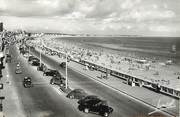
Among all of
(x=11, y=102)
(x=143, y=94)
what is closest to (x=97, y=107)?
(x=143, y=94)

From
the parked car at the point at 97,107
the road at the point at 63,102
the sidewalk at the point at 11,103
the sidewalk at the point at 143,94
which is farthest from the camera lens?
the sidewalk at the point at 143,94

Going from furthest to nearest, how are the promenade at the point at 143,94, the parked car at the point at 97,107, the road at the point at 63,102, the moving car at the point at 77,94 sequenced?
the moving car at the point at 77,94
the promenade at the point at 143,94
the road at the point at 63,102
the parked car at the point at 97,107

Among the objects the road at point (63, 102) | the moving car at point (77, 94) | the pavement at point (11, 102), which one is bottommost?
the pavement at point (11, 102)

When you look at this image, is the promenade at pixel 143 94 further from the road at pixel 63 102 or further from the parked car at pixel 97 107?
the parked car at pixel 97 107

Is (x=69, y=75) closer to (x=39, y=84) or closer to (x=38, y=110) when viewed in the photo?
(x=39, y=84)

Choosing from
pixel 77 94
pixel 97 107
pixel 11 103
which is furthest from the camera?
pixel 77 94

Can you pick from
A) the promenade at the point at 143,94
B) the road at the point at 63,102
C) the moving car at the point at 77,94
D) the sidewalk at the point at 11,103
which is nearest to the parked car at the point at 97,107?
the road at the point at 63,102

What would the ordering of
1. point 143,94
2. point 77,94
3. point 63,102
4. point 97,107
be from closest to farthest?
point 97,107 < point 63,102 < point 77,94 < point 143,94

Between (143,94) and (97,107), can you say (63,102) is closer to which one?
(97,107)

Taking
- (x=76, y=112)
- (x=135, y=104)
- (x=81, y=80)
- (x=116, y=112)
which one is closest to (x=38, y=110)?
(x=76, y=112)
